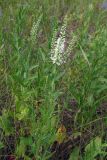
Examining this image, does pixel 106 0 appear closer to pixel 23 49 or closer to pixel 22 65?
pixel 23 49

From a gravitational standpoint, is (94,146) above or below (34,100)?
below

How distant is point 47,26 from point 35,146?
128 cm

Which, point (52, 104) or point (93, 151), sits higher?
point (52, 104)

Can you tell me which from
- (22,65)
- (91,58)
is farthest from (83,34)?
(22,65)

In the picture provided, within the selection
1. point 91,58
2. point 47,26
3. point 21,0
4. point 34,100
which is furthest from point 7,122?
point 21,0

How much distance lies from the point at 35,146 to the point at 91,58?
0.50m

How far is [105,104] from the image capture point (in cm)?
229

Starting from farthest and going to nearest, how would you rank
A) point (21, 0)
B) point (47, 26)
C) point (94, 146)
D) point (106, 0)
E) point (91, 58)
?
1. point (106, 0)
2. point (21, 0)
3. point (47, 26)
4. point (91, 58)
5. point (94, 146)

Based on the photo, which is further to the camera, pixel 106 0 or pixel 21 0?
pixel 106 0

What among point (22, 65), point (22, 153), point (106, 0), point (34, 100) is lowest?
point (22, 153)

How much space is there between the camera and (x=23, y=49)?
2262 mm

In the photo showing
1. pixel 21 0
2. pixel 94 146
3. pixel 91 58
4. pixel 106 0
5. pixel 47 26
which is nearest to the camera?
pixel 94 146

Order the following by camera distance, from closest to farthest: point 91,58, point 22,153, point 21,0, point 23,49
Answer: point 22,153 → point 91,58 → point 23,49 → point 21,0

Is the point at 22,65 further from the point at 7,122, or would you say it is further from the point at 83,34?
the point at 83,34
